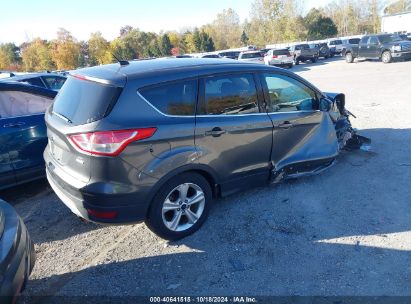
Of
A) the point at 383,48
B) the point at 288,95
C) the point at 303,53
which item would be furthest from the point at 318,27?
the point at 288,95

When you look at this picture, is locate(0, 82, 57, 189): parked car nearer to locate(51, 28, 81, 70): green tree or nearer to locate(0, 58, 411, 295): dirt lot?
locate(0, 58, 411, 295): dirt lot

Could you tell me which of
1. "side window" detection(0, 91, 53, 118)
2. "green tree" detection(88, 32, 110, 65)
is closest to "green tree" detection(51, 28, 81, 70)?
"green tree" detection(88, 32, 110, 65)

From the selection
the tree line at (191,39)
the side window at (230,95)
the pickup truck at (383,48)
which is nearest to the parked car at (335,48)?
the pickup truck at (383,48)

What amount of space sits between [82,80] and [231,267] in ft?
7.80

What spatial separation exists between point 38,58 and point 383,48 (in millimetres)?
46604

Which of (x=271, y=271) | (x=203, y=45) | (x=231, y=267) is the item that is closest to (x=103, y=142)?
(x=231, y=267)

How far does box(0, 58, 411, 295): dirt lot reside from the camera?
9.23 feet

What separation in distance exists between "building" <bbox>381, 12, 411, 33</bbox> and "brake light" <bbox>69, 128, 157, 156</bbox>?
49.3 metres

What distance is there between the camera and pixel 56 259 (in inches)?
129

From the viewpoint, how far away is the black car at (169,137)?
295 centimetres

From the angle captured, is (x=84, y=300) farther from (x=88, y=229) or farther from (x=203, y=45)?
(x=203, y=45)

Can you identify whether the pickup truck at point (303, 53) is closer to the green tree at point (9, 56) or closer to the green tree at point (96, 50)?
the green tree at point (96, 50)

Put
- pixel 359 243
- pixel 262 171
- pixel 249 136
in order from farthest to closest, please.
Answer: pixel 262 171 → pixel 249 136 → pixel 359 243

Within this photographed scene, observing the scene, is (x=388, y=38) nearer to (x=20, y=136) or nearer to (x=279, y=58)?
(x=279, y=58)
